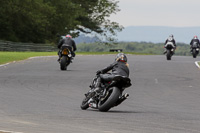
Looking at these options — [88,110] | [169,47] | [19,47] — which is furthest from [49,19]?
[88,110]

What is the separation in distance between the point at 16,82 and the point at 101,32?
68371 millimetres

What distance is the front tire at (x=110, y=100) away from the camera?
518 inches

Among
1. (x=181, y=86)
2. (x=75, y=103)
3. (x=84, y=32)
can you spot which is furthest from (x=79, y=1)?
(x=75, y=103)

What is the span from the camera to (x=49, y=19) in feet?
261

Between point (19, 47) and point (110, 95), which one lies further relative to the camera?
point (19, 47)

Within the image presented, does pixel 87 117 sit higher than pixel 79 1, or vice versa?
pixel 79 1

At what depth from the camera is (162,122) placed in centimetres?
1170

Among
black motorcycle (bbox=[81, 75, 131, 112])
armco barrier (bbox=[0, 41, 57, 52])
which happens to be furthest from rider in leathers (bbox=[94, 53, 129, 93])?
armco barrier (bbox=[0, 41, 57, 52])

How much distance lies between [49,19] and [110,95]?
66825 mm

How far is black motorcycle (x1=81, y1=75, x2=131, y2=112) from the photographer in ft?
43.3

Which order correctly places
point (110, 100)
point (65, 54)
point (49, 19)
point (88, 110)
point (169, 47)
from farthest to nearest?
point (49, 19) < point (169, 47) < point (65, 54) < point (88, 110) < point (110, 100)

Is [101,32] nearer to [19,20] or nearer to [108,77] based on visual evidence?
[19,20]

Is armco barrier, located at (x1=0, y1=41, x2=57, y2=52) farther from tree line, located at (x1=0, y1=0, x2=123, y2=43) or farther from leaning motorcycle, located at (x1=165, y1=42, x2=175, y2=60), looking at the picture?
leaning motorcycle, located at (x1=165, y1=42, x2=175, y2=60)

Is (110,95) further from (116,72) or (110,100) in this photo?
(116,72)
